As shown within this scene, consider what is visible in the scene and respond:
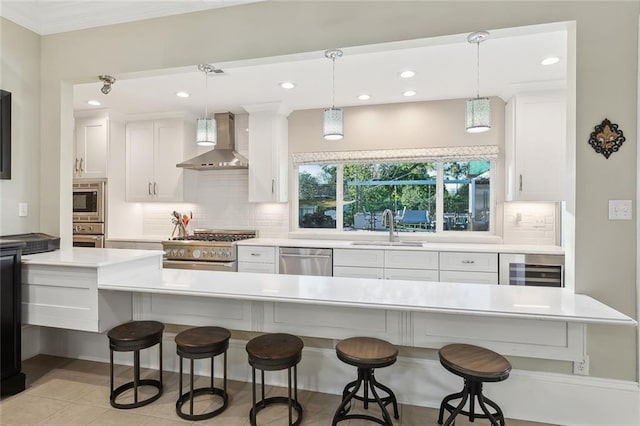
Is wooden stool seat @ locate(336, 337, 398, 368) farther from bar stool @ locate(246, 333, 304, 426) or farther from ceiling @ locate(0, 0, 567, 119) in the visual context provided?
ceiling @ locate(0, 0, 567, 119)

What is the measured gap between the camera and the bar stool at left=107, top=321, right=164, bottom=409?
220 cm

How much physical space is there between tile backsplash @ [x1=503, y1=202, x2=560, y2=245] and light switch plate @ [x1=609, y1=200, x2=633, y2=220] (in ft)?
6.93

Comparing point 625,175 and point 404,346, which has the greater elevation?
point 625,175

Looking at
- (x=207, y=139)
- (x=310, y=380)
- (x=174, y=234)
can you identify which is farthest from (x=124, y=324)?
(x=174, y=234)

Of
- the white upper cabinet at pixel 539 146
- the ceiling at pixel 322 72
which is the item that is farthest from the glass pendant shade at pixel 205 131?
the white upper cabinet at pixel 539 146

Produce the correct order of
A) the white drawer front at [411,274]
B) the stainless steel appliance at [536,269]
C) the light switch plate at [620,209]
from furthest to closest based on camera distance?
the white drawer front at [411,274], the stainless steel appliance at [536,269], the light switch plate at [620,209]

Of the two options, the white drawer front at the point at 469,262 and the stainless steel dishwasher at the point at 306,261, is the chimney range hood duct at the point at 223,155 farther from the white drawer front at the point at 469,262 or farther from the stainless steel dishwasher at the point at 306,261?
the white drawer front at the point at 469,262

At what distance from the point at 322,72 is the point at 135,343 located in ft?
8.91

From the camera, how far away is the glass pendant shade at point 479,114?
2.33 m

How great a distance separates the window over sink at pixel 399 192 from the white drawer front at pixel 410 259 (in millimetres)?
803

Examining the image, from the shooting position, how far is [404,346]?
2295 millimetres

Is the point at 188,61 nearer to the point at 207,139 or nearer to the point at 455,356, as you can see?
the point at 207,139

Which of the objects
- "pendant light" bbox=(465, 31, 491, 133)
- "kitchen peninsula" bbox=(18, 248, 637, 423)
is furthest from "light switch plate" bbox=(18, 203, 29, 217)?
"pendant light" bbox=(465, 31, 491, 133)

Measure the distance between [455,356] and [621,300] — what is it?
1.12 metres
